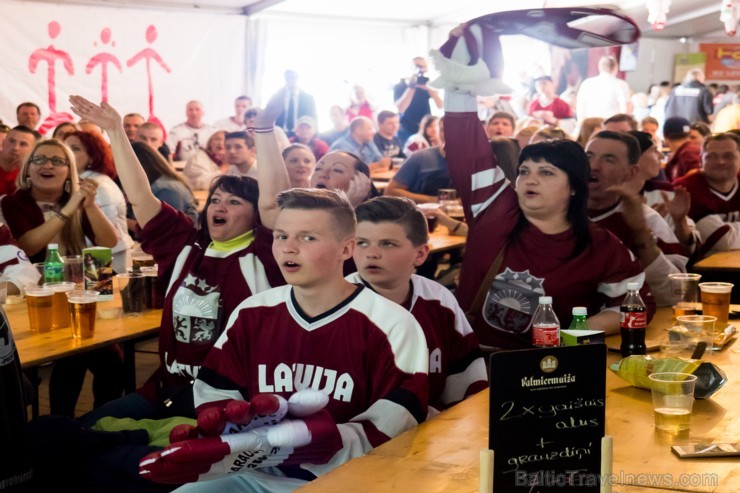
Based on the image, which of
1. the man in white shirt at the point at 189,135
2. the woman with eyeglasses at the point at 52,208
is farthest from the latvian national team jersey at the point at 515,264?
the man in white shirt at the point at 189,135

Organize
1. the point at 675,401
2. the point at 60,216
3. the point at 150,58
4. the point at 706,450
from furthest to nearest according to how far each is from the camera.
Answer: the point at 150,58 → the point at 60,216 → the point at 675,401 → the point at 706,450

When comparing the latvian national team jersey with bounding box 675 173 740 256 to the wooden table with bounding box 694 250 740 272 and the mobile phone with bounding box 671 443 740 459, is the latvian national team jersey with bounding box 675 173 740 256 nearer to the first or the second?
the wooden table with bounding box 694 250 740 272

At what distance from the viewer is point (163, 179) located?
Result: 233 inches

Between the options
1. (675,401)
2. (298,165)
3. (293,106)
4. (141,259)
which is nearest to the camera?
(675,401)

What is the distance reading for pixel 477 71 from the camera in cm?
369

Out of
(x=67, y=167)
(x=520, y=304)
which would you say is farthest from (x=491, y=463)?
(x=67, y=167)

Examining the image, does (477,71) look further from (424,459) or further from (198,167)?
(198,167)

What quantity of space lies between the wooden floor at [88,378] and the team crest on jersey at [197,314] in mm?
1276

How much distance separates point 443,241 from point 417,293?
109 inches

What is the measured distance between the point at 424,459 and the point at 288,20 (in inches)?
500

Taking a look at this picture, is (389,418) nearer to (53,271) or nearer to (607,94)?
(53,271)

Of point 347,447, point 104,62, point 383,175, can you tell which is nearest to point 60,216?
point 347,447

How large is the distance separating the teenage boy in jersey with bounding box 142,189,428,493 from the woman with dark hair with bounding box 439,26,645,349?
1011 mm

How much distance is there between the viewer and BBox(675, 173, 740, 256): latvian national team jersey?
5398mm
